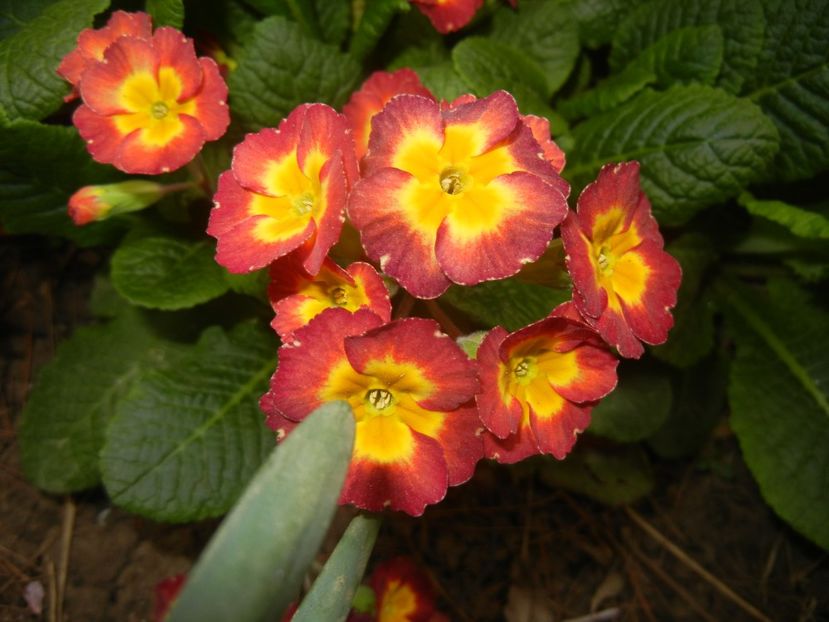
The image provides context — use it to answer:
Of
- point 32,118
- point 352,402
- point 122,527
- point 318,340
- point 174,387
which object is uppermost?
point 318,340

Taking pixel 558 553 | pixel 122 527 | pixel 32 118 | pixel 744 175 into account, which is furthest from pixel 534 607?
pixel 32 118

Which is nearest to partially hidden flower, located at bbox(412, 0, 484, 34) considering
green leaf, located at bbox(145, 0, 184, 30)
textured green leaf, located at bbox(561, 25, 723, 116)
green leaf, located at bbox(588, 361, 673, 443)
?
textured green leaf, located at bbox(561, 25, 723, 116)

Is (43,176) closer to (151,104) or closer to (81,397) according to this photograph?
(151,104)

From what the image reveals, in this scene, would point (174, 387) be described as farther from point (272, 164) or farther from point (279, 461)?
point (279, 461)

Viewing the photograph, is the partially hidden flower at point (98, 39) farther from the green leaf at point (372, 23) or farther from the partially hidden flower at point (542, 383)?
the partially hidden flower at point (542, 383)

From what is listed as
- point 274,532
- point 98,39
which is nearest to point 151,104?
point 98,39

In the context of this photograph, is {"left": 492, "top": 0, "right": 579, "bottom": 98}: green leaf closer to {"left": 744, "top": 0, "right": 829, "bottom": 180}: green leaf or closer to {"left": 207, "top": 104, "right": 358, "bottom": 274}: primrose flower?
{"left": 744, "top": 0, "right": 829, "bottom": 180}: green leaf
